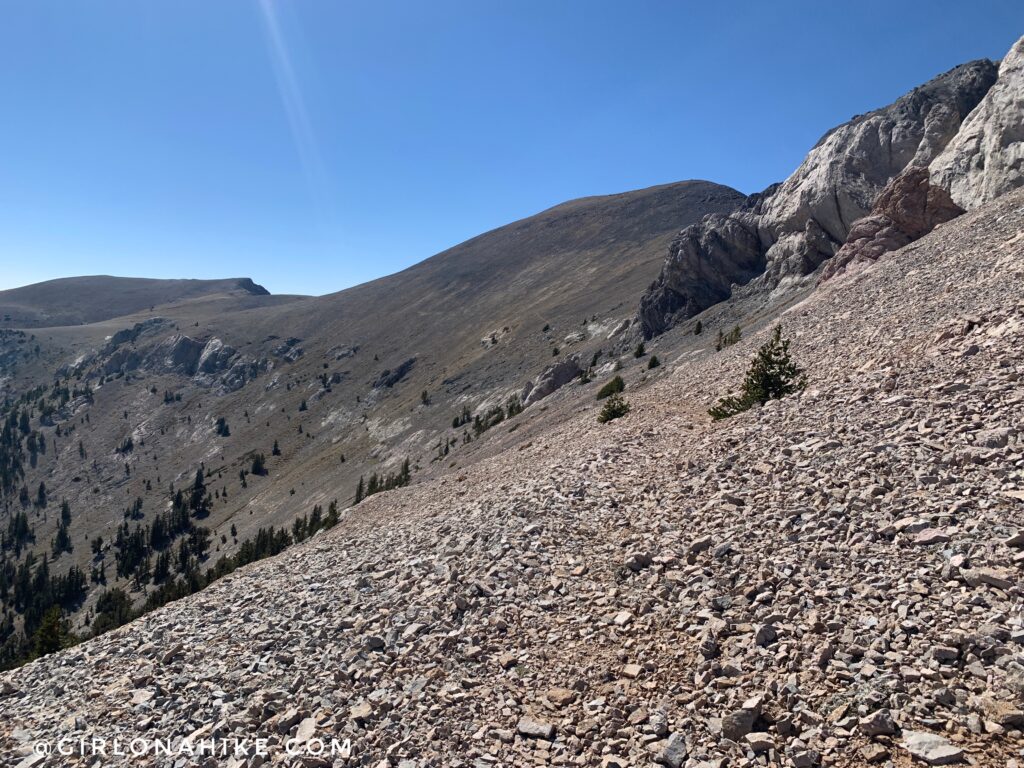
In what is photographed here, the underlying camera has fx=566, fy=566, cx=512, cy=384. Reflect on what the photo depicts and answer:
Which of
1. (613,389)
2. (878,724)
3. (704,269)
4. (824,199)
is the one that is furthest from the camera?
(704,269)

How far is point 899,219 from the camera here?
36.4 meters

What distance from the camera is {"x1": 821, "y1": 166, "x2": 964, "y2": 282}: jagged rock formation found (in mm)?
35281

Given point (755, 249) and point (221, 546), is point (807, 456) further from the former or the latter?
point (221, 546)

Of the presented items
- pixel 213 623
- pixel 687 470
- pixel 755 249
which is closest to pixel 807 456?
pixel 687 470

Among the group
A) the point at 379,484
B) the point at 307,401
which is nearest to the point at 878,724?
the point at 379,484

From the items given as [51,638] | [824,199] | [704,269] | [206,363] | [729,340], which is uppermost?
[206,363]

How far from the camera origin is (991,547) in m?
7.75

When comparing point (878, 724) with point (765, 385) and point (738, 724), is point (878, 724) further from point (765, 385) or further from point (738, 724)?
point (765, 385)

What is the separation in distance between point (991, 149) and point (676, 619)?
39.3 metres

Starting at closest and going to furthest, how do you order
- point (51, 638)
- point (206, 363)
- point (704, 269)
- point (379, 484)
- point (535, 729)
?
point (535, 729), point (51, 638), point (379, 484), point (704, 269), point (206, 363)

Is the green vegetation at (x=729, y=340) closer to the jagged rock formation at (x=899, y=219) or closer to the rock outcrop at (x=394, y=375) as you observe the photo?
the jagged rock formation at (x=899, y=219)

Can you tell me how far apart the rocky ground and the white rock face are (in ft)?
65.5

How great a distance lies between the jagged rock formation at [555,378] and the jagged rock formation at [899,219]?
2868 cm

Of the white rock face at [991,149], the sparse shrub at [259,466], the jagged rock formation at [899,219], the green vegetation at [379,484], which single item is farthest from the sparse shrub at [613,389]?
the sparse shrub at [259,466]
